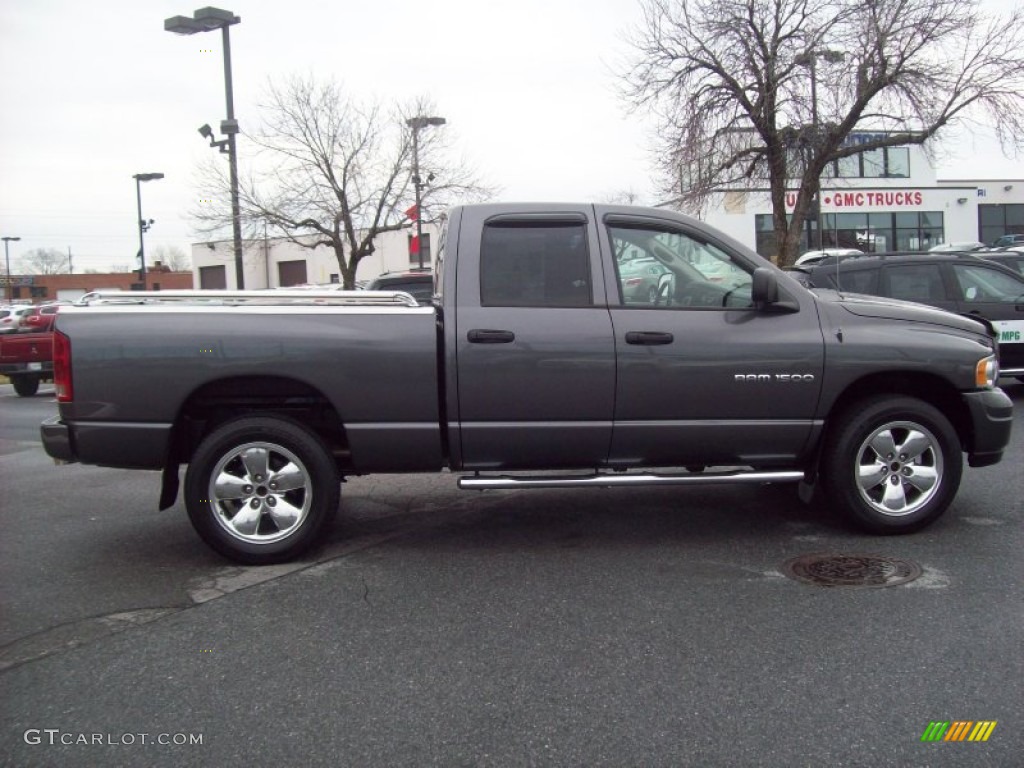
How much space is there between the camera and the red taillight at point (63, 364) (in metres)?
4.70

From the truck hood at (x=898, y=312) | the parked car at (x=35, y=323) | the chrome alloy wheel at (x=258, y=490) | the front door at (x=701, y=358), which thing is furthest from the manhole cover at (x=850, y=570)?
the parked car at (x=35, y=323)

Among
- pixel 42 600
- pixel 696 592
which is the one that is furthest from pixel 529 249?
pixel 42 600

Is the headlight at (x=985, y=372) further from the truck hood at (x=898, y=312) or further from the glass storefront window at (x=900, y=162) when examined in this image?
the glass storefront window at (x=900, y=162)

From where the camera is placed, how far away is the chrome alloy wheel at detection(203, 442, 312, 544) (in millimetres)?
4809

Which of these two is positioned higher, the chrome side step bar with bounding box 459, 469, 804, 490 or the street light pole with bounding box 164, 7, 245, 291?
the street light pole with bounding box 164, 7, 245, 291

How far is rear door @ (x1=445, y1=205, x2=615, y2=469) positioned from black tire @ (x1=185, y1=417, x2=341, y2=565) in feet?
2.75

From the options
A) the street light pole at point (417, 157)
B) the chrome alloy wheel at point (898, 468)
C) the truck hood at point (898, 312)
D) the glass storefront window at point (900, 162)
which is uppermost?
the glass storefront window at point (900, 162)

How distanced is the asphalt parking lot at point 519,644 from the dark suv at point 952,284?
4490mm

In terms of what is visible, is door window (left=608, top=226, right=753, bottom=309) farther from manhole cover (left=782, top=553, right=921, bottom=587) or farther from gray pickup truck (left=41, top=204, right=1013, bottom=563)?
manhole cover (left=782, top=553, right=921, bottom=587)

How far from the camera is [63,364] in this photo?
471 centimetres

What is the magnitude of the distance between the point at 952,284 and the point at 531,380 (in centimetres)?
731

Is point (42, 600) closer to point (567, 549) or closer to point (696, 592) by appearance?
point (567, 549)

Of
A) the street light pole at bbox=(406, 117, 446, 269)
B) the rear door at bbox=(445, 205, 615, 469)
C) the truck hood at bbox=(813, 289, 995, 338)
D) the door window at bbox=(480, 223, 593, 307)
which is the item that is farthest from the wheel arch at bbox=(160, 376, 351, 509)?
the street light pole at bbox=(406, 117, 446, 269)

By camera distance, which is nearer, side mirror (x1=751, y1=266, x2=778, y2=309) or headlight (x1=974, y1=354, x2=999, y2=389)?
side mirror (x1=751, y1=266, x2=778, y2=309)
